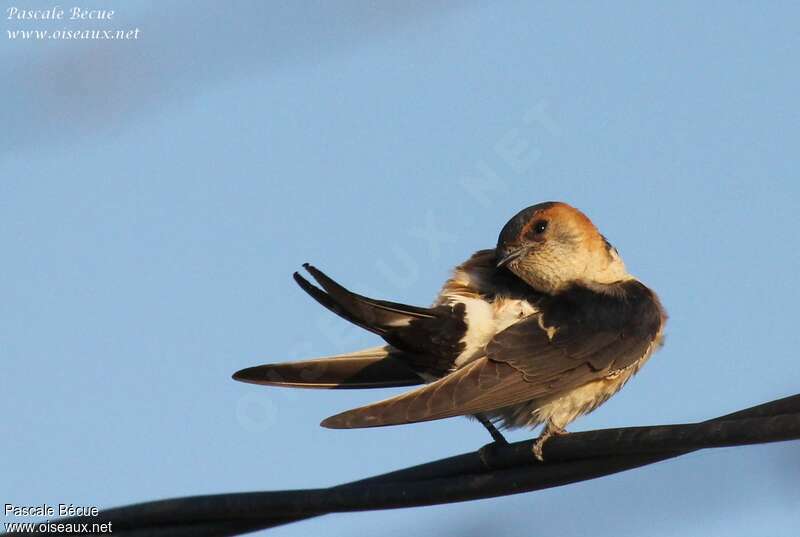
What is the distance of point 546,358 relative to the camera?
4875mm

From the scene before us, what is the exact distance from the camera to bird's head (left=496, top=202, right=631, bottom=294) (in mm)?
5465

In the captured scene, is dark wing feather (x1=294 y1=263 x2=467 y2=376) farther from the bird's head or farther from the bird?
the bird's head

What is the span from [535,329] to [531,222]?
2.32 feet

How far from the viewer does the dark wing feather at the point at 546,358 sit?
4.36m

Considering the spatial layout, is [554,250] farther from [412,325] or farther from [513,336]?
[412,325]

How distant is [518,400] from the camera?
15.4ft

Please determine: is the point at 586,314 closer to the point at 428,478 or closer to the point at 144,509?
the point at 428,478

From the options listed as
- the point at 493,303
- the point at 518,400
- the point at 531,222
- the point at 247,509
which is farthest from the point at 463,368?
the point at 247,509

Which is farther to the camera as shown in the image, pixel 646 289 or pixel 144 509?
pixel 646 289

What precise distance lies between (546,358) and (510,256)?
2.26 ft

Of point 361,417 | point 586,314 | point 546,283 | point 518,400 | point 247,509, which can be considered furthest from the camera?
point 546,283

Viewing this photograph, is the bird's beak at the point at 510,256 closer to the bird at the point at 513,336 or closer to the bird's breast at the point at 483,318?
the bird at the point at 513,336

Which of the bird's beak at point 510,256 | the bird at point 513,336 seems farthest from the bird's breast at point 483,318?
the bird's beak at point 510,256

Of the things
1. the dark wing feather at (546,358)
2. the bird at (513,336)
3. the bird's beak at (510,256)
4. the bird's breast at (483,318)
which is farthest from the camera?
the bird's beak at (510,256)
